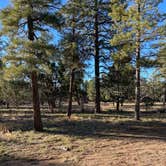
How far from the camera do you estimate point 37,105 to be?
15.6m

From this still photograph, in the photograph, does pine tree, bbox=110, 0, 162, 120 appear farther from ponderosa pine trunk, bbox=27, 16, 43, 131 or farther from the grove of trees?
ponderosa pine trunk, bbox=27, 16, 43, 131

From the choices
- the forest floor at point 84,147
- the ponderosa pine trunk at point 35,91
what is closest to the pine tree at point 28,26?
the ponderosa pine trunk at point 35,91

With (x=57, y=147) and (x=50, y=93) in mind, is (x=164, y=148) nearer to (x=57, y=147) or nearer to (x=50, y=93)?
(x=57, y=147)

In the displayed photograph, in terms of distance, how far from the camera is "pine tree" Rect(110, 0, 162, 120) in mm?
18625

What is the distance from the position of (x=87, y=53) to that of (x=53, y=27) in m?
9.95

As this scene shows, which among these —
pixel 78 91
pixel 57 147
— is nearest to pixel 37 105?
pixel 57 147

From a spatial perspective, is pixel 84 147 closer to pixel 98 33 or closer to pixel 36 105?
pixel 36 105

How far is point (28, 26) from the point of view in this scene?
1491cm

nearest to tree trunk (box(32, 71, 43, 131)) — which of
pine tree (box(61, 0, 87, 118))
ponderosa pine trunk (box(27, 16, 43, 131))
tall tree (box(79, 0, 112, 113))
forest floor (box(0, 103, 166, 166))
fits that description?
ponderosa pine trunk (box(27, 16, 43, 131))

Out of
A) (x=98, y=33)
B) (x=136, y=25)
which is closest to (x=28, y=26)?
(x=136, y=25)

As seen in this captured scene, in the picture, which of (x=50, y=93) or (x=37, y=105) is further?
(x=50, y=93)

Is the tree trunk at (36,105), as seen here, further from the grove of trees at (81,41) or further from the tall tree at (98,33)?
the tall tree at (98,33)

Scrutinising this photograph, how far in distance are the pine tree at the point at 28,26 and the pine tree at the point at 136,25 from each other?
5430mm

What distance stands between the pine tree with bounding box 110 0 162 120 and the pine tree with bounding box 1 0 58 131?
17.8ft
